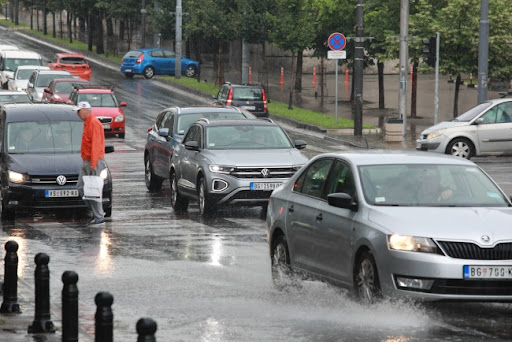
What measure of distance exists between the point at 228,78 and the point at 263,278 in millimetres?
55360

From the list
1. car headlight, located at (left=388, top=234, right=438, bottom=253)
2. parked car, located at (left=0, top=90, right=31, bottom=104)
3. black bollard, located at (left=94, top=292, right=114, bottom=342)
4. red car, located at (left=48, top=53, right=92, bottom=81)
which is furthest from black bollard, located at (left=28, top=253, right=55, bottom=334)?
red car, located at (left=48, top=53, right=92, bottom=81)

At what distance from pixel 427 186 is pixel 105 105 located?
1133 inches

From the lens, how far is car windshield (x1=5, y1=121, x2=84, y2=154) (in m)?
19.3

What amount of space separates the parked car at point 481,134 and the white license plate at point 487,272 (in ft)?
69.3

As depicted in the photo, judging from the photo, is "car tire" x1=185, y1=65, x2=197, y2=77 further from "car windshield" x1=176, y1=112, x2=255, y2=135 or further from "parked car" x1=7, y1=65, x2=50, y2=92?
"car windshield" x1=176, y1=112, x2=255, y2=135

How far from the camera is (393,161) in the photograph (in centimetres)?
1113

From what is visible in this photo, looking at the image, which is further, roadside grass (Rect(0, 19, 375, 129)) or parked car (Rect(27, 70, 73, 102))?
parked car (Rect(27, 70, 73, 102))

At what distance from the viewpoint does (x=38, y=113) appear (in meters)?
20.1

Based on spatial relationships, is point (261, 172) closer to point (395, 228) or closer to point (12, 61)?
point (395, 228)

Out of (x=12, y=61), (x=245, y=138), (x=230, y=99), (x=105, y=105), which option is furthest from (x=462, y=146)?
(x=12, y=61)

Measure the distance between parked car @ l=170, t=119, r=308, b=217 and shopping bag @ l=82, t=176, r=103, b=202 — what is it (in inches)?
82.5

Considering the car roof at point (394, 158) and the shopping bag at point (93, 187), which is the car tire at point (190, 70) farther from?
the car roof at point (394, 158)

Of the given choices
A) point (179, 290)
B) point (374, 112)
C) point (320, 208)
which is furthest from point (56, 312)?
point (374, 112)

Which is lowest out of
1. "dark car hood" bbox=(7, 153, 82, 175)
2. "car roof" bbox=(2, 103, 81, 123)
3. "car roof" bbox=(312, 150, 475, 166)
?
"dark car hood" bbox=(7, 153, 82, 175)
